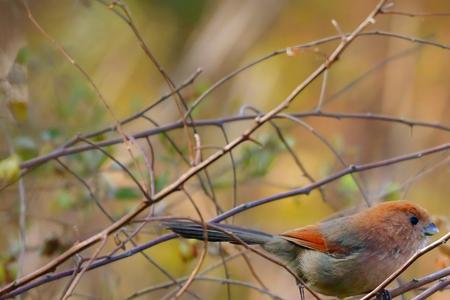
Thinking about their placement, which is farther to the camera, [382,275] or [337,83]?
[337,83]

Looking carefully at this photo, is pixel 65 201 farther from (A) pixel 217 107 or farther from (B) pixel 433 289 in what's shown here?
(A) pixel 217 107

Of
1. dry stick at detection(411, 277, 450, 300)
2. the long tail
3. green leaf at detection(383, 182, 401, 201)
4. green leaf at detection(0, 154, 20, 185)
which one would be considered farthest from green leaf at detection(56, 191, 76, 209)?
dry stick at detection(411, 277, 450, 300)

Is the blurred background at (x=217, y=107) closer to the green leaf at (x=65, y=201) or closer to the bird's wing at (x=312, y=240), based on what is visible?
the green leaf at (x=65, y=201)

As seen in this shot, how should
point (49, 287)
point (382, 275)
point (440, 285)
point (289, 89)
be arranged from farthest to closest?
point (289, 89) → point (49, 287) → point (382, 275) → point (440, 285)

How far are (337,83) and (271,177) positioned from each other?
5.11 ft

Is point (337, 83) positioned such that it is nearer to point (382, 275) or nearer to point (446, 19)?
point (446, 19)

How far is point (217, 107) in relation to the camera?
998cm

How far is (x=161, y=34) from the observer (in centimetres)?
999

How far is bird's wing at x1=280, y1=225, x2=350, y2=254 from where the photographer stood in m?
4.26

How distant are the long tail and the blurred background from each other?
525 millimetres

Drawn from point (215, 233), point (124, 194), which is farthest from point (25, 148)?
point (215, 233)

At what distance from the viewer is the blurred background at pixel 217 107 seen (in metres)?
5.42

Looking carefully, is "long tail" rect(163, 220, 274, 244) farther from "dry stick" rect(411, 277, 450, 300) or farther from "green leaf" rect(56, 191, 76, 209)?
"green leaf" rect(56, 191, 76, 209)

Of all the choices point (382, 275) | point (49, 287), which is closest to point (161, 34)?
point (49, 287)
